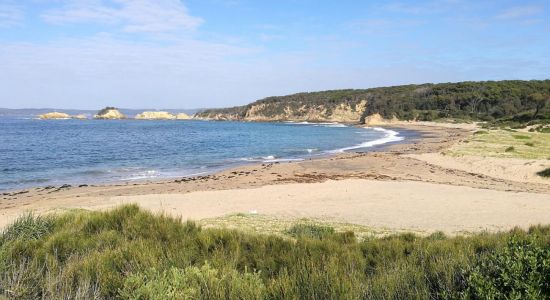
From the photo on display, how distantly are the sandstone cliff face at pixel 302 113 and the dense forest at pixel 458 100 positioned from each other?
1504 millimetres

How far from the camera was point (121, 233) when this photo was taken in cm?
735

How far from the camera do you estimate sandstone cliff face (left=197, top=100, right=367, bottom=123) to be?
130m

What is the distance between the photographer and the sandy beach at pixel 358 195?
1313cm

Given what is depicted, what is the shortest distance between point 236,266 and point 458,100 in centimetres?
10479

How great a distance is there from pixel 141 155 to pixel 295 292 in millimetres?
37099

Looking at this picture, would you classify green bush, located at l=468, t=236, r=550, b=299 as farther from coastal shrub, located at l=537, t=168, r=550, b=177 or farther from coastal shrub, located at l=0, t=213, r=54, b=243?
coastal shrub, located at l=537, t=168, r=550, b=177

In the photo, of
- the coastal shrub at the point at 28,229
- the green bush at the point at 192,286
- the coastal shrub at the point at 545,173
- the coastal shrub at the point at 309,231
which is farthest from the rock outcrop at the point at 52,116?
the green bush at the point at 192,286

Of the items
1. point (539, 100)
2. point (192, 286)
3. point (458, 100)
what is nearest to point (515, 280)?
point (192, 286)

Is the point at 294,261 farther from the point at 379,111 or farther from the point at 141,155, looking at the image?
the point at 379,111

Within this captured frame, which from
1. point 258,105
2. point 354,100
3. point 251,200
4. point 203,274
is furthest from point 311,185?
point 258,105

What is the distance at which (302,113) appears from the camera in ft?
475

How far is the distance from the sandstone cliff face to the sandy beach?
9867cm

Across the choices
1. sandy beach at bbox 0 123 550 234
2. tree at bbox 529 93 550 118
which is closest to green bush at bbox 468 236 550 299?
sandy beach at bbox 0 123 550 234

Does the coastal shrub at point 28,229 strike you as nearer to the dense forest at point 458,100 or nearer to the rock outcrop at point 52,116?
the dense forest at point 458,100
